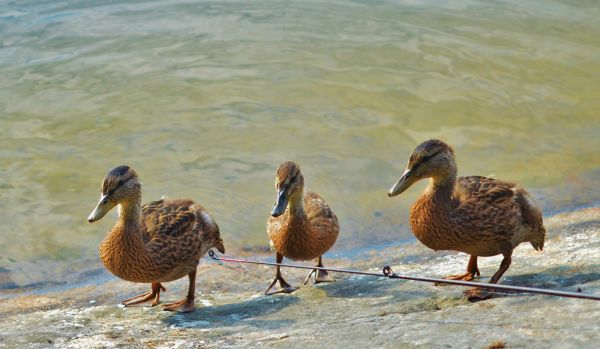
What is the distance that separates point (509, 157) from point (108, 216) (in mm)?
4102

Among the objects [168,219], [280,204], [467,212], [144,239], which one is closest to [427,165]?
[467,212]

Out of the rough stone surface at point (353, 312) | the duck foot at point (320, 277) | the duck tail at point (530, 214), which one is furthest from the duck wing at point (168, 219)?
the duck tail at point (530, 214)

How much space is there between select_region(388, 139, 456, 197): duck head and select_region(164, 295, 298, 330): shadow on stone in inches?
39.7

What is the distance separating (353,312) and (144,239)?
156 cm

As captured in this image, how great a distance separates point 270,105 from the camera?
35.0ft

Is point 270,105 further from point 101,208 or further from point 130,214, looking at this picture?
point 101,208

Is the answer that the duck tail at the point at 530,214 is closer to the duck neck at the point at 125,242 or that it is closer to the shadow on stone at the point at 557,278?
the shadow on stone at the point at 557,278

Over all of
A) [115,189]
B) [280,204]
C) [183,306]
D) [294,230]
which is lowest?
[183,306]

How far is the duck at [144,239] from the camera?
573 cm

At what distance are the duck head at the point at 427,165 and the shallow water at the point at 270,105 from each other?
2097 millimetres

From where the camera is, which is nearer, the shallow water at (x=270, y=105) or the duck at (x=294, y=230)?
the duck at (x=294, y=230)

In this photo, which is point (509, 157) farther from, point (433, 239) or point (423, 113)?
point (433, 239)

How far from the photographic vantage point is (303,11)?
13711 mm

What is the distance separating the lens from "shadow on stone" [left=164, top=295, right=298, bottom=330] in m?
5.13
